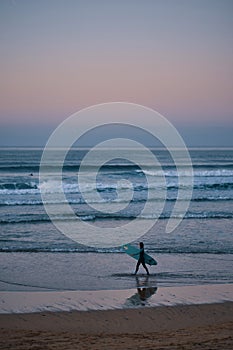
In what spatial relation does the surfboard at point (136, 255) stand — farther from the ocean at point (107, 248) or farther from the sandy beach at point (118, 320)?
the sandy beach at point (118, 320)

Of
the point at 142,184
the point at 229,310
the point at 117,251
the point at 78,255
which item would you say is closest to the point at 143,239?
the point at 117,251

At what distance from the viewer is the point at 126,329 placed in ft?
31.0

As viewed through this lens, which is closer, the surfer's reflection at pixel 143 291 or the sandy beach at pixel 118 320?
the sandy beach at pixel 118 320

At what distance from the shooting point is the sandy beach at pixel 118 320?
7926 millimetres

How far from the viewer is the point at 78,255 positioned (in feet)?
55.0

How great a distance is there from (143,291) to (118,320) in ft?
8.07

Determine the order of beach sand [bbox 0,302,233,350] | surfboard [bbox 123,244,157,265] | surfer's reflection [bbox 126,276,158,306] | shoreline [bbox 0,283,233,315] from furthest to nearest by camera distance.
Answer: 1. surfboard [bbox 123,244,157,265]
2. surfer's reflection [bbox 126,276,158,306]
3. shoreline [bbox 0,283,233,315]
4. beach sand [bbox 0,302,233,350]

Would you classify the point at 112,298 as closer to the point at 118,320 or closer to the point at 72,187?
the point at 118,320

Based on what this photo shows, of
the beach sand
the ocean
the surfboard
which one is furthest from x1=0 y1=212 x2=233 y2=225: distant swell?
the beach sand

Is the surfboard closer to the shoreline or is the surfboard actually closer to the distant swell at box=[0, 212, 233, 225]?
the shoreline

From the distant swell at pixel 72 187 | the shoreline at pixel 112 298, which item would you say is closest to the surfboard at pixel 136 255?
the shoreline at pixel 112 298

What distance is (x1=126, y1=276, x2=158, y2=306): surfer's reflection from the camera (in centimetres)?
1141

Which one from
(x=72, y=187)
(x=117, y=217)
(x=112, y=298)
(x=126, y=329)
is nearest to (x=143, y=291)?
(x=112, y=298)

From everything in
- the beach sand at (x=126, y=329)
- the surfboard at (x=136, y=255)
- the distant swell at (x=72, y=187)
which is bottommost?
the beach sand at (x=126, y=329)
